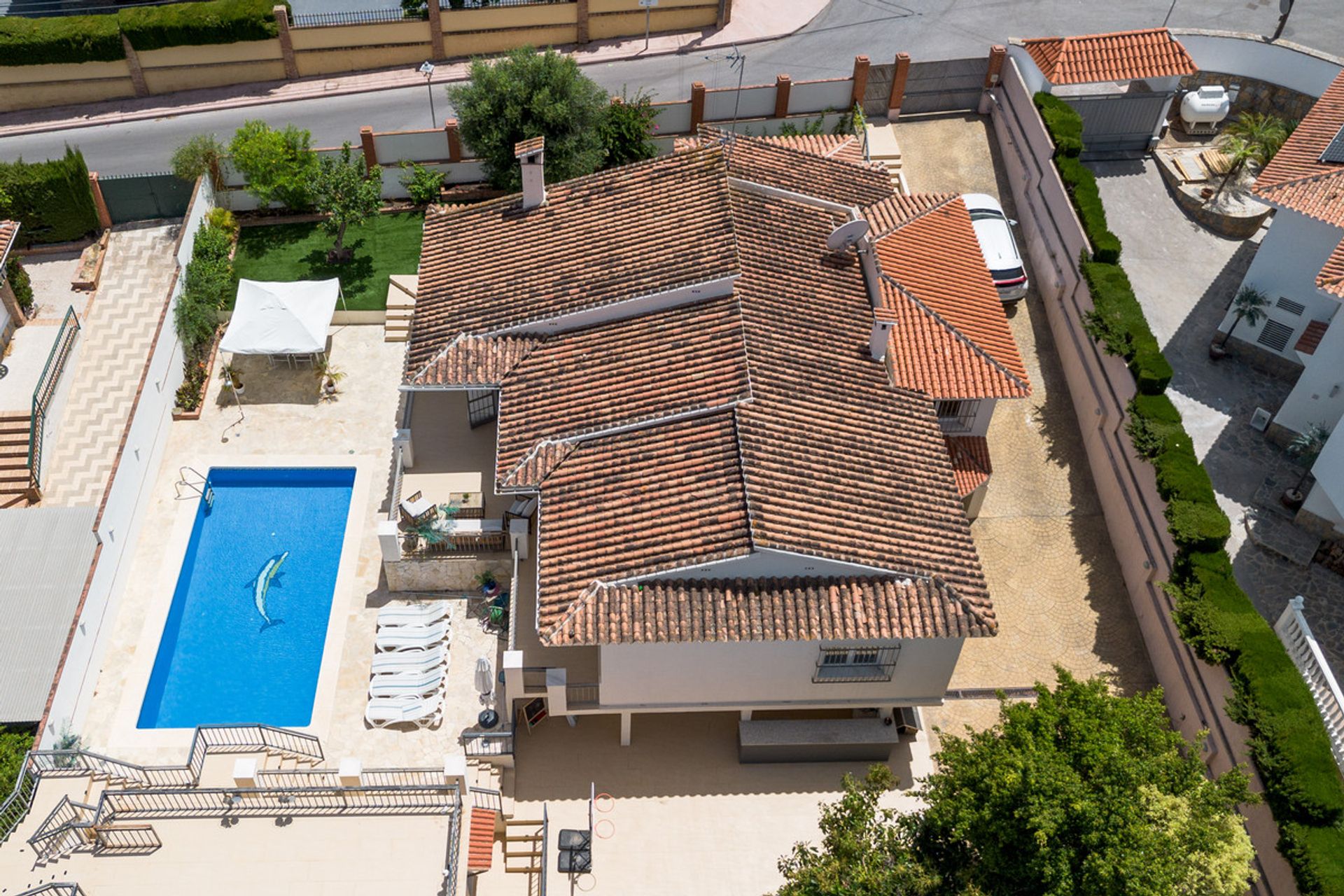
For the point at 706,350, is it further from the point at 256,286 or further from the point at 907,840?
the point at 256,286

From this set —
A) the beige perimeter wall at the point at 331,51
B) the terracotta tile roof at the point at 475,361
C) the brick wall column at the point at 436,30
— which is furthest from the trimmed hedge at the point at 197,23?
the terracotta tile roof at the point at 475,361

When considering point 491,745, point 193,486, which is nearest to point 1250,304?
point 491,745

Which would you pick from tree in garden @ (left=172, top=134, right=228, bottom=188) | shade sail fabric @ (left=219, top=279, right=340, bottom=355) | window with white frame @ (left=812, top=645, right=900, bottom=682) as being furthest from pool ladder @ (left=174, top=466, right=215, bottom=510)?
window with white frame @ (left=812, top=645, right=900, bottom=682)

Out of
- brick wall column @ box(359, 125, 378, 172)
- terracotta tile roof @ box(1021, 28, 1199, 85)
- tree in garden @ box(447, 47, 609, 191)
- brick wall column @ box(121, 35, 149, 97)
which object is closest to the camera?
tree in garden @ box(447, 47, 609, 191)

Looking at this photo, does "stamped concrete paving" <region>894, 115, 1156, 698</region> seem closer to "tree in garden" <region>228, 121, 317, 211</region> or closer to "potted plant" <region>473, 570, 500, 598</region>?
"potted plant" <region>473, 570, 500, 598</region>

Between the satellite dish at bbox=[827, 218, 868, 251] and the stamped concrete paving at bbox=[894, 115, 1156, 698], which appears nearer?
the stamped concrete paving at bbox=[894, 115, 1156, 698]

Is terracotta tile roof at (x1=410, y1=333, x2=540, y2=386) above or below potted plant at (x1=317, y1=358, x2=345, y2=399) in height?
below

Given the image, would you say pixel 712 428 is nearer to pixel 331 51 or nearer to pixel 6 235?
pixel 6 235
